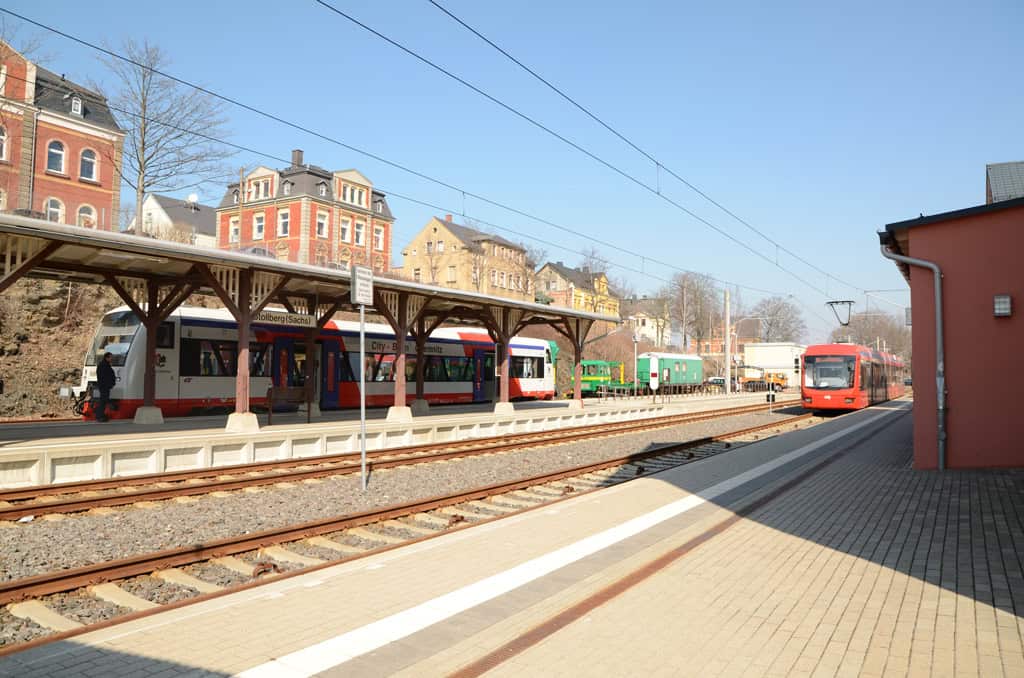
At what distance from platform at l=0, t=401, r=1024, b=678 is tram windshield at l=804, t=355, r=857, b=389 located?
72.0ft

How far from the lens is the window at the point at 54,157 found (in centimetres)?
3431

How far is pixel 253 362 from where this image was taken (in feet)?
71.0

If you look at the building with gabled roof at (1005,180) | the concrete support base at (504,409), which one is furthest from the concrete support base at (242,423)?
the building with gabled roof at (1005,180)

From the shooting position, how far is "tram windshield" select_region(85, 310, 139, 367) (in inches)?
742

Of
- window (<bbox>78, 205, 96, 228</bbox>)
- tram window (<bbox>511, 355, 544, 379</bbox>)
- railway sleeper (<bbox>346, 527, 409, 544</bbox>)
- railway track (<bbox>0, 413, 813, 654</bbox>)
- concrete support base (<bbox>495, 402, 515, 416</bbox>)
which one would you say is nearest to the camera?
railway track (<bbox>0, 413, 813, 654</bbox>)

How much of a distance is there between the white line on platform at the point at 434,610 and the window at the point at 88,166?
37.6m

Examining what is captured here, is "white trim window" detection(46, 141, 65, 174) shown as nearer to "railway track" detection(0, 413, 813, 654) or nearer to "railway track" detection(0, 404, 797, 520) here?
"railway track" detection(0, 404, 797, 520)

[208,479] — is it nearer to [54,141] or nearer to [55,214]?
[55,214]

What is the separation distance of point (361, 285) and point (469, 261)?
5380cm

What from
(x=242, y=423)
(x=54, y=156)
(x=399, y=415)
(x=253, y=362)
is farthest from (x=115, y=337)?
(x=54, y=156)

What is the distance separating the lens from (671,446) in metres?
16.9

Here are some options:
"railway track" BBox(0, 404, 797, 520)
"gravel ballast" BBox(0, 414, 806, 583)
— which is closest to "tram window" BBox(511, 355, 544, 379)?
"railway track" BBox(0, 404, 797, 520)

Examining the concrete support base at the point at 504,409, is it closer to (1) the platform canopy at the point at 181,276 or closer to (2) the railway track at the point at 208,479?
(1) the platform canopy at the point at 181,276

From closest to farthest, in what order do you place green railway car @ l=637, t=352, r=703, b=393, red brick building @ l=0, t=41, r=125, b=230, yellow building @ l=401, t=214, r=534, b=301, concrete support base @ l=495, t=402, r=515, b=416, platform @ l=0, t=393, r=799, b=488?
platform @ l=0, t=393, r=799, b=488 → concrete support base @ l=495, t=402, r=515, b=416 → red brick building @ l=0, t=41, r=125, b=230 → green railway car @ l=637, t=352, r=703, b=393 → yellow building @ l=401, t=214, r=534, b=301
